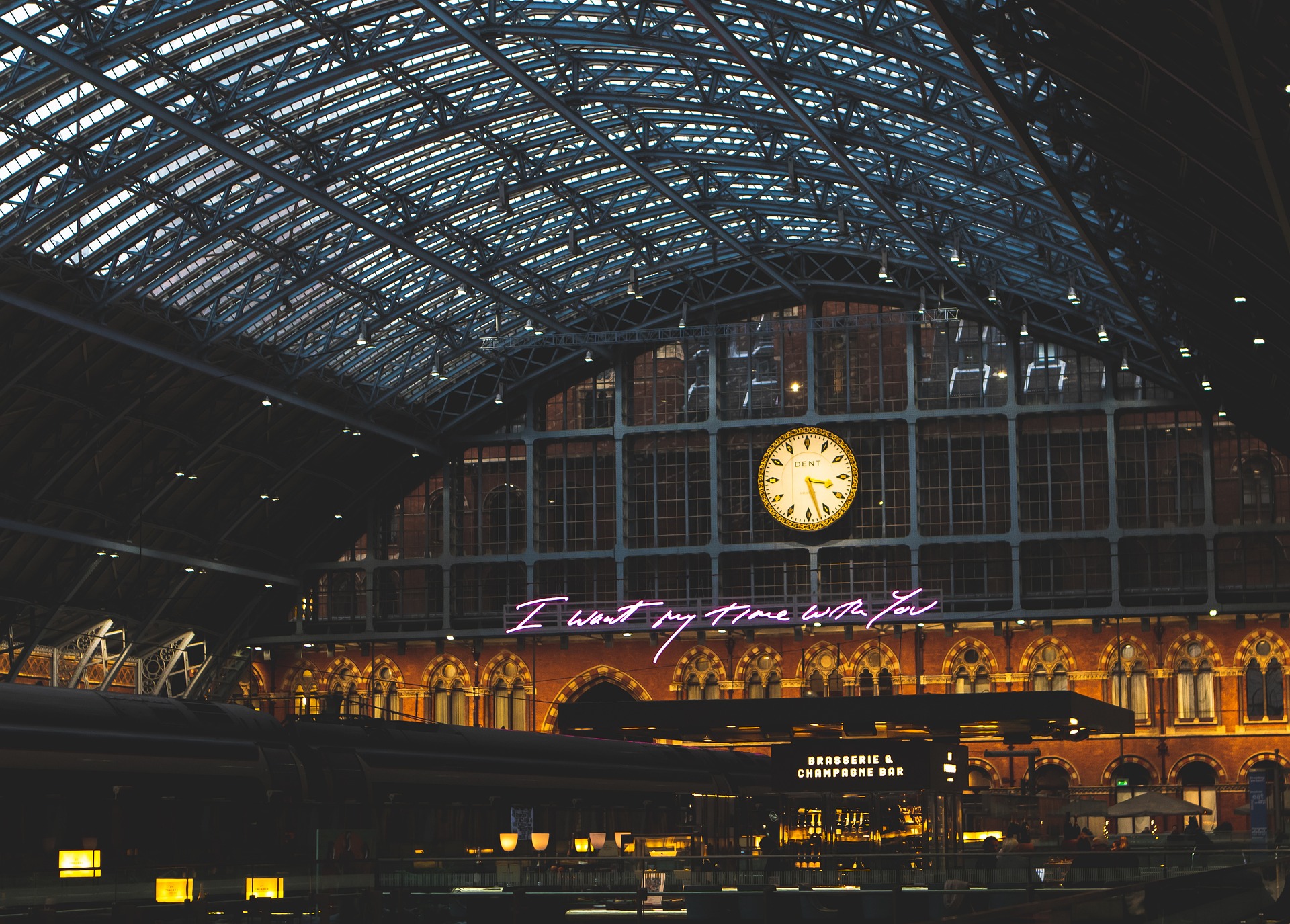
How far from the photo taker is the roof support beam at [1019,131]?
87.5 ft

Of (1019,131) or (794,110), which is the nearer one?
(1019,131)

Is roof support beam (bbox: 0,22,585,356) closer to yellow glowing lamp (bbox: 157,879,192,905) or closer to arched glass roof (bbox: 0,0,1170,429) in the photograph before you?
arched glass roof (bbox: 0,0,1170,429)

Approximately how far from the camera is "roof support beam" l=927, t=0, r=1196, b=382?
26656 mm

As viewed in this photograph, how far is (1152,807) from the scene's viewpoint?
42.4 m

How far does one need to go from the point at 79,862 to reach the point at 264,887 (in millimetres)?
3254

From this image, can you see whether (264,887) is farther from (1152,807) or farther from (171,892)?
(1152,807)

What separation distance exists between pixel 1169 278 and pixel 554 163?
18473 mm

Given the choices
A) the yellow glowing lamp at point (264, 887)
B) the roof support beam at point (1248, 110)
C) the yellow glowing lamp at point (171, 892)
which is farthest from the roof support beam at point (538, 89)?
the yellow glowing lamp at point (171, 892)

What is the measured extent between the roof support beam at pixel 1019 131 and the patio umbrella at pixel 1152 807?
12444 mm

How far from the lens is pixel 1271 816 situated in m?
36.8

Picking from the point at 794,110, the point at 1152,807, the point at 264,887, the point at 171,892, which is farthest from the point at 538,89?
the point at 171,892

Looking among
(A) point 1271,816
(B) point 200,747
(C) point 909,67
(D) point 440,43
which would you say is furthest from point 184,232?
(A) point 1271,816

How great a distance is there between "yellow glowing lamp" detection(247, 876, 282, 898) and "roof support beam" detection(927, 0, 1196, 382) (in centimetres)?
1526

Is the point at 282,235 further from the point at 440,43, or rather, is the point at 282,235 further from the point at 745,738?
the point at 745,738
